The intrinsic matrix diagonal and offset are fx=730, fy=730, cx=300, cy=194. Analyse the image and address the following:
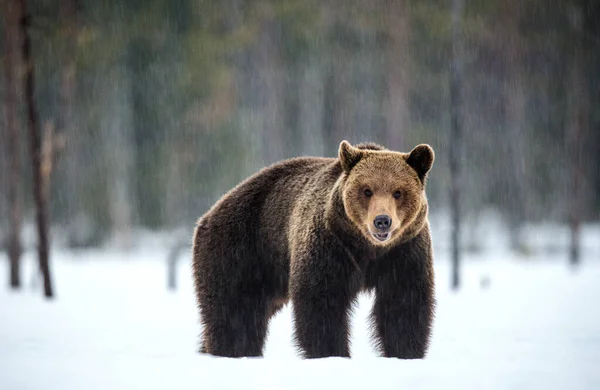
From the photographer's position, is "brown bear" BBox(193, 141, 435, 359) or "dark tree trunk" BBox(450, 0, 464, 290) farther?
"dark tree trunk" BBox(450, 0, 464, 290)

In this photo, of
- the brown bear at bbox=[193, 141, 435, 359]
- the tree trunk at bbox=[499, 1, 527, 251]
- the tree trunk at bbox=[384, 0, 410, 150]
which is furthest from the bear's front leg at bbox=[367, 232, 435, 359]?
Answer: the tree trunk at bbox=[499, 1, 527, 251]

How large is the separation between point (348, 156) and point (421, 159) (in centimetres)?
54

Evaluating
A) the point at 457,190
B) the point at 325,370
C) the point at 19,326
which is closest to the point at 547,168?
the point at 457,190

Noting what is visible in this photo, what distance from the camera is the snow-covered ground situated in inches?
192

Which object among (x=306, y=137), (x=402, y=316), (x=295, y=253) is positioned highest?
(x=295, y=253)

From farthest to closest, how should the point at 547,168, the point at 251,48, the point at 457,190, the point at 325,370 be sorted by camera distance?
the point at 547,168, the point at 251,48, the point at 457,190, the point at 325,370

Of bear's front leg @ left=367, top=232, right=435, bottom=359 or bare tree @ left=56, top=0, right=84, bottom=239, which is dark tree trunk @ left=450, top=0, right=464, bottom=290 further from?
bare tree @ left=56, top=0, right=84, bottom=239

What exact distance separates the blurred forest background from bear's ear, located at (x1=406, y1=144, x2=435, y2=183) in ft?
50.6

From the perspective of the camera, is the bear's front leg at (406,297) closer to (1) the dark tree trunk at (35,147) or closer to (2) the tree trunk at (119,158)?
(1) the dark tree trunk at (35,147)

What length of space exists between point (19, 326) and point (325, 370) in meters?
5.59

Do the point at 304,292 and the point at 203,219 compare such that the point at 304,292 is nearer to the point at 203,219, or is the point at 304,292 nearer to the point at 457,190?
the point at 203,219

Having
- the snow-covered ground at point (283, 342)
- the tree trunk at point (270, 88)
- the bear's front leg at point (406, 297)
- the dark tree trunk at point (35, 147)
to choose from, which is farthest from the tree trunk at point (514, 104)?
the bear's front leg at point (406, 297)

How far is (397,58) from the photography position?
912 inches

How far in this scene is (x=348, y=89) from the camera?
26.2m
